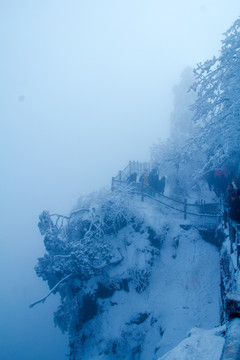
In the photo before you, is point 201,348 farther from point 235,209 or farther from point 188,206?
point 188,206

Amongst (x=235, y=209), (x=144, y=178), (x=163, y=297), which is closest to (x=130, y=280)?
(x=163, y=297)

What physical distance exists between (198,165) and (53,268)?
51.6 ft

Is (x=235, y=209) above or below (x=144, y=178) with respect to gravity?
below

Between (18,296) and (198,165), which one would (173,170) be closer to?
(198,165)

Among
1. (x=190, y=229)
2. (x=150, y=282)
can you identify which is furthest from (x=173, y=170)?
(x=150, y=282)

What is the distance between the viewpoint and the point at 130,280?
13156mm

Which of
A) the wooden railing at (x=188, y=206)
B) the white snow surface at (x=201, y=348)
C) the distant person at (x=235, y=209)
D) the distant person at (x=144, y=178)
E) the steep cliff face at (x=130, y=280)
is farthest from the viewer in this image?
the distant person at (x=144, y=178)

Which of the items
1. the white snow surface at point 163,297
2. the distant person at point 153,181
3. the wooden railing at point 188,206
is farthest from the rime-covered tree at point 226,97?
the white snow surface at point 163,297

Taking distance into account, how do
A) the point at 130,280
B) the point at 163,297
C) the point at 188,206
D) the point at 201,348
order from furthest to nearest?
the point at 188,206 → the point at 130,280 → the point at 163,297 → the point at 201,348

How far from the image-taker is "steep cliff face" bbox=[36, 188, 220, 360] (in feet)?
36.5

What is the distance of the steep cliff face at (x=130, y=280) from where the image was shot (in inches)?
438

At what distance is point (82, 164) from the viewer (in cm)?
16025

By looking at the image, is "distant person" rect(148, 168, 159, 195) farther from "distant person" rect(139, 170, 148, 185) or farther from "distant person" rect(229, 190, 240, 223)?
"distant person" rect(229, 190, 240, 223)

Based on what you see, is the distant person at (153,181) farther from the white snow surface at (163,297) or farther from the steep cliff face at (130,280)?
the white snow surface at (163,297)
